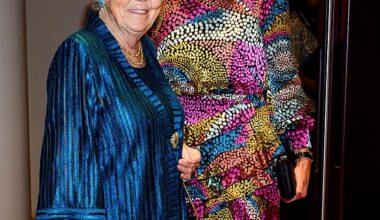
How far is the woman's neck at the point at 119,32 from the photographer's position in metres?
1.34

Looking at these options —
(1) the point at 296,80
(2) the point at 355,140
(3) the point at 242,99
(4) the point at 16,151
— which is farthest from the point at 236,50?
(4) the point at 16,151

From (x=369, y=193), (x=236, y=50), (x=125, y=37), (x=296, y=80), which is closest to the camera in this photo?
(x=125, y=37)

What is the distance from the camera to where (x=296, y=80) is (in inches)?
76.3

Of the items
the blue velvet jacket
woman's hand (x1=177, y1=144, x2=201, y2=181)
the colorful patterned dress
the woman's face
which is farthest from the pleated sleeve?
the colorful patterned dress

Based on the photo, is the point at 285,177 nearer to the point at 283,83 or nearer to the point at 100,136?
the point at 283,83

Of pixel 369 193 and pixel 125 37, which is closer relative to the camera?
pixel 125 37

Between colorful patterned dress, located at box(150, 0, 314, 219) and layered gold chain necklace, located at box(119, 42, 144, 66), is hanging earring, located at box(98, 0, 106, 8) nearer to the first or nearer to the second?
layered gold chain necklace, located at box(119, 42, 144, 66)

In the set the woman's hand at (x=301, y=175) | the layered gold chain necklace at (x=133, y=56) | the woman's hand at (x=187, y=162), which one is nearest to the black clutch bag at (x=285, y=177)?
the woman's hand at (x=301, y=175)

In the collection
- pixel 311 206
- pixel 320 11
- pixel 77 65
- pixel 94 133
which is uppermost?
pixel 320 11

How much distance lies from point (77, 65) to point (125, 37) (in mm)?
189

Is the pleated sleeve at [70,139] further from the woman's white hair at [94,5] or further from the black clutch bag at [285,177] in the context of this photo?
the black clutch bag at [285,177]

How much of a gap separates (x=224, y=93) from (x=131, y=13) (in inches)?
20.2

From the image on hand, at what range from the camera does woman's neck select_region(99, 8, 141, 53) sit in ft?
4.40

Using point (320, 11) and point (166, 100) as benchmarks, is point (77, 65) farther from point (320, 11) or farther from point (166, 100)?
point (320, 11)
